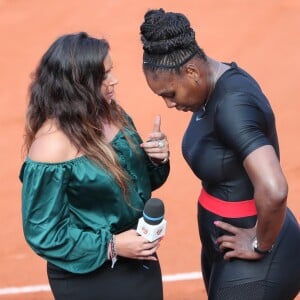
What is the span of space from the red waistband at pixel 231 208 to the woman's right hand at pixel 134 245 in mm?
309

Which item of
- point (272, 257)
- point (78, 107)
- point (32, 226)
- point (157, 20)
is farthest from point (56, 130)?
point (272, 257)

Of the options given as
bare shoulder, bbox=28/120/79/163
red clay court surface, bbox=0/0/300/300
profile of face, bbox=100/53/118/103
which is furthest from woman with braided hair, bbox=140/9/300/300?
red clay court surface, bbox=0/0/300/300

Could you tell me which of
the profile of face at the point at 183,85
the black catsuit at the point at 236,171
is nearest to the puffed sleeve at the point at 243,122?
the black catsuit at the point at 236,171

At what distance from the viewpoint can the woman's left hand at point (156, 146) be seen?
3.48 metres

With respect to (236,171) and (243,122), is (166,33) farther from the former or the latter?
(236,171)

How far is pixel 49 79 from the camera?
10.4 ft

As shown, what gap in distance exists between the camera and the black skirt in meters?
3.27

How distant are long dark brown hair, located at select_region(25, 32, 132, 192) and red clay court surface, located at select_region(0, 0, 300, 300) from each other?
8.04ft

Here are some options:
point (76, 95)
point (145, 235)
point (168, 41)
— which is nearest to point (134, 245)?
point (145, 235)

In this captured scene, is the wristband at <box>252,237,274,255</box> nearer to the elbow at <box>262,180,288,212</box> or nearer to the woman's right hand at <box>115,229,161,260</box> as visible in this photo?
the elbow at <box>262,180,288,212</box>

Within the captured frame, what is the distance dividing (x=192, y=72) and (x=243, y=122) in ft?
1.22

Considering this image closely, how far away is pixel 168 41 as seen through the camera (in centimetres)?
302

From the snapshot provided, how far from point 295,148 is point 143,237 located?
4514 millimetres

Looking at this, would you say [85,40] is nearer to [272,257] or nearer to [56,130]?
[56,130]
